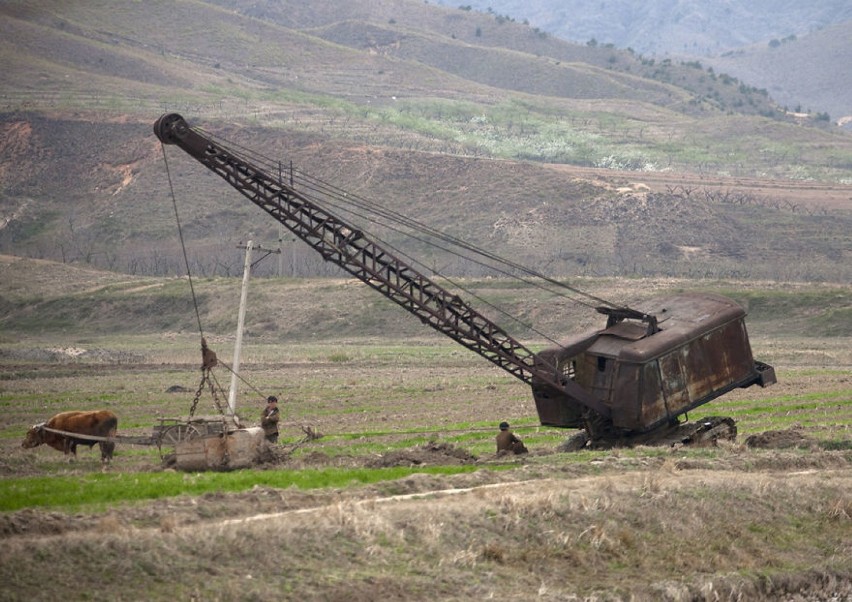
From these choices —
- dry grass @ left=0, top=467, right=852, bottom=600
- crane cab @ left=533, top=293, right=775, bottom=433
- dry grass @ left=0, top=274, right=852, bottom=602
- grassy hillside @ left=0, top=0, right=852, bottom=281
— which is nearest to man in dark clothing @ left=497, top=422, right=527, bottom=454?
dry grass @ left=0, top=274, right=852, bottom=602

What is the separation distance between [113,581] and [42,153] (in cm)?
11782

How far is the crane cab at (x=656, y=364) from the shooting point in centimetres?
3259

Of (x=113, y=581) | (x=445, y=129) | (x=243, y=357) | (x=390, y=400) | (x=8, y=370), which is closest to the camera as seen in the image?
(x=113, y=581)

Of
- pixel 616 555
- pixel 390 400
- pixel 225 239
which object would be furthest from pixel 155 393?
pixel 225 239

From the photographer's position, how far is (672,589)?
23.6 metres

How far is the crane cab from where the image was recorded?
107 ft

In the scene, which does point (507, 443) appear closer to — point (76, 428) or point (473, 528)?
point (473, 528)

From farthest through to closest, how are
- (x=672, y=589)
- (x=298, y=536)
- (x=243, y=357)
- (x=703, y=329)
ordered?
(x=243, y=357) → (x=703, y=329) → (x=672, y=589) → (x=298, y=536)

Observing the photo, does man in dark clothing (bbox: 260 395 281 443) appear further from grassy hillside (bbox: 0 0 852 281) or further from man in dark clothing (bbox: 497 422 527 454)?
grassy hillside (bbox: 0 0 852 281)

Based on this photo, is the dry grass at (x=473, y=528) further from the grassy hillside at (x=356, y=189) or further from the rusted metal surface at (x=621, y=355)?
the grassy hillside at (x=356, y=189)

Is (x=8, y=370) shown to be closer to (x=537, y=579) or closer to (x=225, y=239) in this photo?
(x=537, y=579)

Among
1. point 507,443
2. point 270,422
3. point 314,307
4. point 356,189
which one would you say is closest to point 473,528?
point 507,443

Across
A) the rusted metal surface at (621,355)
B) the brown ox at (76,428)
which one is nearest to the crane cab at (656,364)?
the rusted metal surface at (621,355)

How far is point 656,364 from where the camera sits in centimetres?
3256
